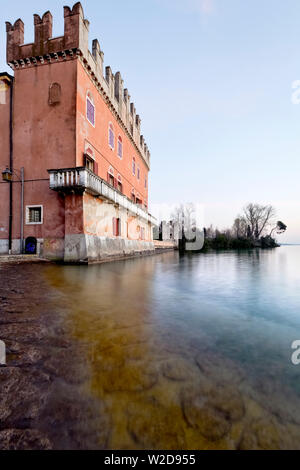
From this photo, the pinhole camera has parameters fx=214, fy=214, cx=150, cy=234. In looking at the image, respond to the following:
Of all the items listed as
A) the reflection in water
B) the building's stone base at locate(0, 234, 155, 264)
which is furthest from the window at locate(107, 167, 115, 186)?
the reflection in water

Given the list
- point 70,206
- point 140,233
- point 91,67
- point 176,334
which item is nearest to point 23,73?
point 91,67

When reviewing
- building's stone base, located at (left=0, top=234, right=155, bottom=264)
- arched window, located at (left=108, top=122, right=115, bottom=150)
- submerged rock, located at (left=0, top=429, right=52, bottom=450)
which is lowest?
submerged rock, located at (left=0, top=429, right=52, bottom=450)

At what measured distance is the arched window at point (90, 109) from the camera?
13.3 m

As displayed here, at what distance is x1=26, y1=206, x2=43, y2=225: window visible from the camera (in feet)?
42.0

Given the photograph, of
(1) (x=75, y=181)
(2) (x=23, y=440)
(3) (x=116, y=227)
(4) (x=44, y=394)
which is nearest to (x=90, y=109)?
(1) (x=75, y=181)

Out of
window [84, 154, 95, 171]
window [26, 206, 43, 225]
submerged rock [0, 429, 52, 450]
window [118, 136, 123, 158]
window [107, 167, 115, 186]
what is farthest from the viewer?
window [118, 136, 123, 158]

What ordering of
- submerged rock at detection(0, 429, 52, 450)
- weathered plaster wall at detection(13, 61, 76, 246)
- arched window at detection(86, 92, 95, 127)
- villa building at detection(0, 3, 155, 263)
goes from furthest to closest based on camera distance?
arched window at detection(86, 92, 95, 127) < weathered plaster wall at detection(13, 61, 76, 246) < villa building at detection(0, 3, 155, 263) < submerged rock at detection(0, 429, 52, 450)

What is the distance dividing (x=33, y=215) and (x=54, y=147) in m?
4.23

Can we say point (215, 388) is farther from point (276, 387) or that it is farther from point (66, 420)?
point (66, 420)

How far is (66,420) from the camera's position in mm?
1145

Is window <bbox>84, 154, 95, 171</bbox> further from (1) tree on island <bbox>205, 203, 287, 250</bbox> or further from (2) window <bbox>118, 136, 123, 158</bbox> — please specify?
(1) tree on island <bbox>205, 203, 287, 250</bbox>

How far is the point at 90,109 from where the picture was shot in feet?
44.8

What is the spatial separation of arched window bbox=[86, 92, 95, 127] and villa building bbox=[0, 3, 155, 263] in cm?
3
